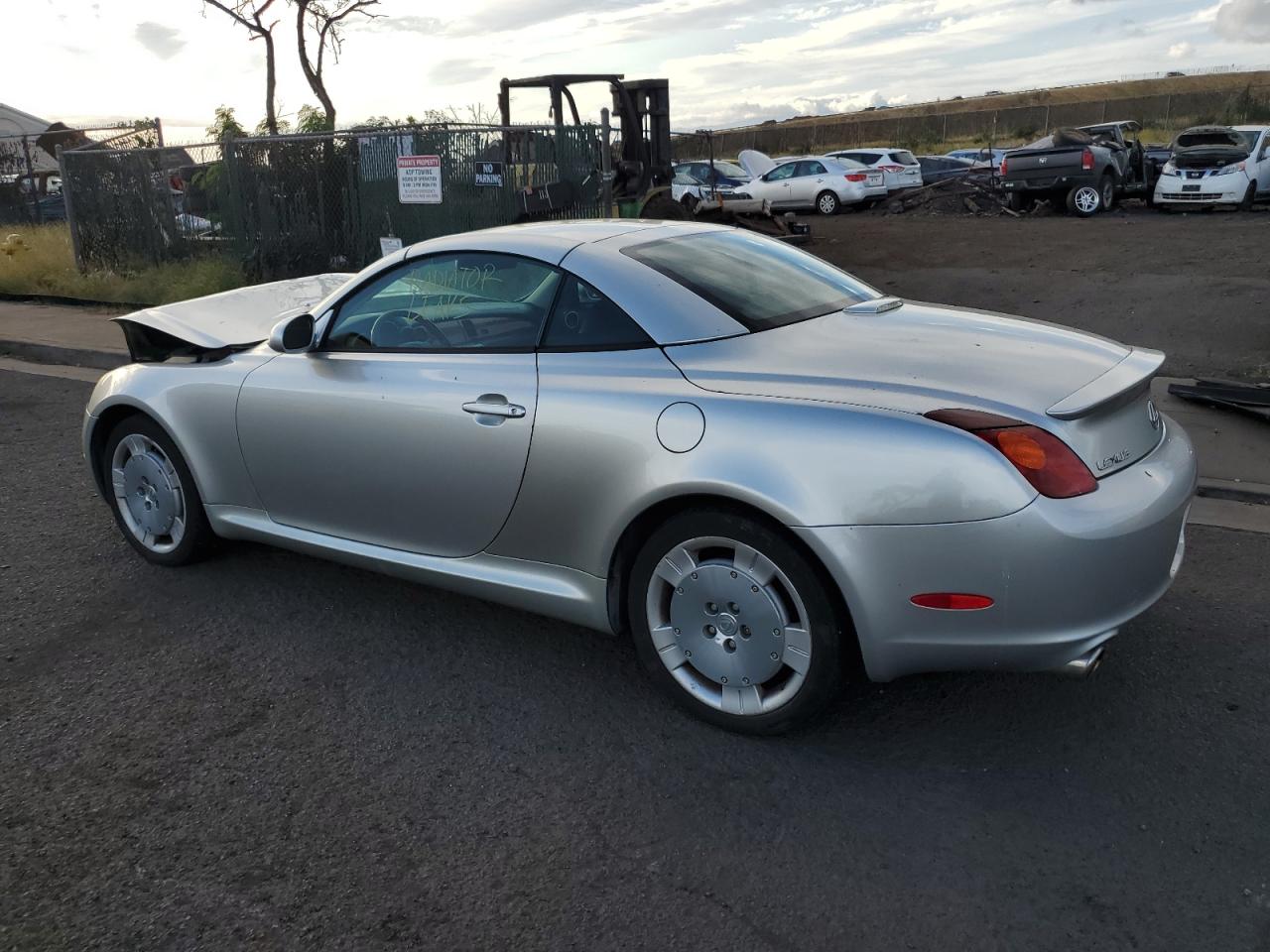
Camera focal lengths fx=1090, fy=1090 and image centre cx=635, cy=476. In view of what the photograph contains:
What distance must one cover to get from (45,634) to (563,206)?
30.2ft

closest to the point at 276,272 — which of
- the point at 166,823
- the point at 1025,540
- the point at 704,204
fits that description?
the point at 704,204

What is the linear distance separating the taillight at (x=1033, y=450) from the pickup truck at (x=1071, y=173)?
2074cm

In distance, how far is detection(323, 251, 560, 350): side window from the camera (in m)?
3.86

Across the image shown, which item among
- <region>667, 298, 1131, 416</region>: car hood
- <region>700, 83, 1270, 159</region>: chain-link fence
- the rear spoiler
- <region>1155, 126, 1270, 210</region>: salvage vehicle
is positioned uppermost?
<region>700, 83, 1270, 159</region>: chain-link fence

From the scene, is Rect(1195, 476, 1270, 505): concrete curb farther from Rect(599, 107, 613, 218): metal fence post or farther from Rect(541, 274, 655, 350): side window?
Rect(599, 107, 613, 218): metal fence post

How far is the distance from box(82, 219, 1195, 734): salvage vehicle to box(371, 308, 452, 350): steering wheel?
0.5 inches

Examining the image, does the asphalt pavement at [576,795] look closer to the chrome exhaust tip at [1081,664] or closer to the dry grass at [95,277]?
the chrome exhaust tip at [1081,664]

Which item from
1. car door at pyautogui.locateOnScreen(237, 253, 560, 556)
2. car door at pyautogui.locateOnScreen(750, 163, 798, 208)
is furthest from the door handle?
car door at pyautogui.locateOnScreen(750, 163, 798, 208)

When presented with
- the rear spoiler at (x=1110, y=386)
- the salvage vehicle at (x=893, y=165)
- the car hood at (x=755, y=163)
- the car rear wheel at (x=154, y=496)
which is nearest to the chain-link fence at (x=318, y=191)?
the car rear wheel at (x=154, y=496)

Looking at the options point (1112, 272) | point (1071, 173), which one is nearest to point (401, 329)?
point (1112, 272)

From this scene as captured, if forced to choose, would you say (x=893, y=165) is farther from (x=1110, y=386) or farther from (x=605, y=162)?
(x=1110, y=386)

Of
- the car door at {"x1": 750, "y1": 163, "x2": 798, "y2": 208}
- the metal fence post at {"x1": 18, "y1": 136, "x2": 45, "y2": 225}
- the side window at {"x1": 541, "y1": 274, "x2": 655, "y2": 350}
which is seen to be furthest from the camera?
the car door at {"x1": 750, "y1": 163, "x2": 798, "y2": 208}

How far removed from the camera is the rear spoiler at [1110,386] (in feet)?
10.0

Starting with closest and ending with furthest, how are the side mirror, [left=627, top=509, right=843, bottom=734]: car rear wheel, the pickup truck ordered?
[left=627, top=509, right=843, bottom=734]: car rear wheel
the side mirror
the pickup truck
